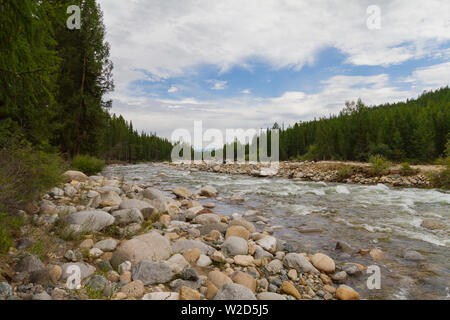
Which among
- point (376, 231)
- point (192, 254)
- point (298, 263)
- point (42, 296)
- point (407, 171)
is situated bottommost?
point (376, 231)

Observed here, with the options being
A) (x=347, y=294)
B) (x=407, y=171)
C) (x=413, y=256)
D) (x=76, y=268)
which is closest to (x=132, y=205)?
(x=76, y=268)

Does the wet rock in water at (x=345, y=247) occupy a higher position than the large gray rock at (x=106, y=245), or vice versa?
the large gray rock at (x=106, y=245)

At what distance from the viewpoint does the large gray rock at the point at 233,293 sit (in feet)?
8.78

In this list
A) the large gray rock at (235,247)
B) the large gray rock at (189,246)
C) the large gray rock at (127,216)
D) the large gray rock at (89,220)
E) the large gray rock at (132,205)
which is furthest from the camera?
the large gray rock at (132,205)

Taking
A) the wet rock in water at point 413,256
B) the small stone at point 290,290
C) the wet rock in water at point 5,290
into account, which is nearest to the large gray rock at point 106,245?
the wet rock in water at point 5,290

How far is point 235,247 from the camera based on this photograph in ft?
14.0

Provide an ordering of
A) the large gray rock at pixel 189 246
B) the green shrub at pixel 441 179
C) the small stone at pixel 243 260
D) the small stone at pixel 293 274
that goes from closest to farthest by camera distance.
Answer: the small stone at pixel 293 274, the small stone at pixel 243 260, the large gray rock at pixel 189 246, the green shrub at pixel 441 179

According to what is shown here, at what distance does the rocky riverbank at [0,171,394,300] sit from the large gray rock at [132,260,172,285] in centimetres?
1

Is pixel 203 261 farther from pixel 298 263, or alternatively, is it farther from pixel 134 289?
pixel 298 263

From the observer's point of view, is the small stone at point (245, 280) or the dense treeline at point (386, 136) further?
the dense treeline at point (386, 136)

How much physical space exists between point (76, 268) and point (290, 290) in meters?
2.75

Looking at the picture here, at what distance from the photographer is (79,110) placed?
13.5m

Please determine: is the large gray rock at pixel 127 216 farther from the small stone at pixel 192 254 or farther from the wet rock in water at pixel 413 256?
the wet rock in water at pixel 413 256
